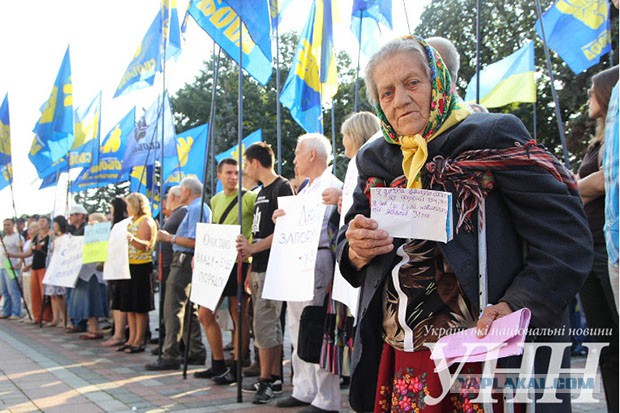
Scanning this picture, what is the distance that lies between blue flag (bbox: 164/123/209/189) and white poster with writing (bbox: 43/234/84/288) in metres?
2.68

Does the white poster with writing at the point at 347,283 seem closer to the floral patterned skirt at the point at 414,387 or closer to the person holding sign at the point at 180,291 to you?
the floral patterned skirt at the point at 414,387

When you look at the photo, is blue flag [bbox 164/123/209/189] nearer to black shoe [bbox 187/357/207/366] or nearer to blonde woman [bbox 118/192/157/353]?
blonde woman [bbox 118/192/157/353]

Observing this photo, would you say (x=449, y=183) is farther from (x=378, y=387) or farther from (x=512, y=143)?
(x=378, y=387)

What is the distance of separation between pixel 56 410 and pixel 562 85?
19.3m

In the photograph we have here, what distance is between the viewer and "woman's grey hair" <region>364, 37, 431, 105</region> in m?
2.05

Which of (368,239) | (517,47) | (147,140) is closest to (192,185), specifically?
(147,140)

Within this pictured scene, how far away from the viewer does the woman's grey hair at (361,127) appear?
4570 millimetres

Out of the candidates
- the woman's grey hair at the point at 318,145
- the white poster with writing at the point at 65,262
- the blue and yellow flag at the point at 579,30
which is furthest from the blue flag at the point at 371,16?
the white poster with writing at the point at 65,262

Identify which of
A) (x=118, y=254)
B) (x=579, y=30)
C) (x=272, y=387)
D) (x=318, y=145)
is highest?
(x=579, y=30)

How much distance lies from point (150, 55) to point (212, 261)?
15.8 feet

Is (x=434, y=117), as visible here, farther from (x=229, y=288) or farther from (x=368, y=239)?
(x=229, y=288)

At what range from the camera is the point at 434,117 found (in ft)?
6.56

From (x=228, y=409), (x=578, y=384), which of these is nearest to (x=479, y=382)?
(x=578, y=384)

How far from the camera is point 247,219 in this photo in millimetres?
6234
